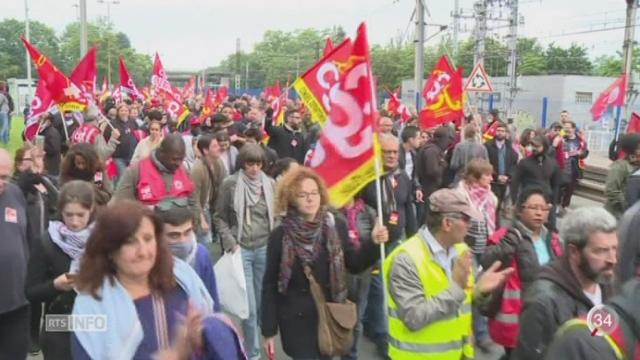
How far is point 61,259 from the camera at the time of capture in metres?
3.59

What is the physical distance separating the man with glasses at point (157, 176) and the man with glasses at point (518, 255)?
2.71 metres

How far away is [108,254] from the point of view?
8.27 ft

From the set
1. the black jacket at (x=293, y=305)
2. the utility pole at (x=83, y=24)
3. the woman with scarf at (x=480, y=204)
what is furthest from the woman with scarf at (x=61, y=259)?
the utility pole at (x=83, y=24)

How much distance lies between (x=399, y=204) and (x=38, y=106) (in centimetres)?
671

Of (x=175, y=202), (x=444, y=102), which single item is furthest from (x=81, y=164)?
(x=444, y=102)

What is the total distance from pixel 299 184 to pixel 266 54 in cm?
12790

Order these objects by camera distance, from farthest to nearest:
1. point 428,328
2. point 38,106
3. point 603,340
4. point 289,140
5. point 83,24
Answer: point 83,24 → point 289,140 → point 38,106 → point 428,328 → point 603,340

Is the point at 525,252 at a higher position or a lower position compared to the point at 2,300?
higher

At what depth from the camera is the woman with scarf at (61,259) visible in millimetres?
3438

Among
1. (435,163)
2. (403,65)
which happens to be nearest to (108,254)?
(435,163)

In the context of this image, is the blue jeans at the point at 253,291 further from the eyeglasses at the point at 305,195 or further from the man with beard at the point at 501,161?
the man with beard at the point at 501,161

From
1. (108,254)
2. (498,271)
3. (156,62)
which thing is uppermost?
(156,62)

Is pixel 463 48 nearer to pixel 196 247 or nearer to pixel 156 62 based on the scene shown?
pixel 156 62

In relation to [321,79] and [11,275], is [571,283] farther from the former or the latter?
[321,79]
